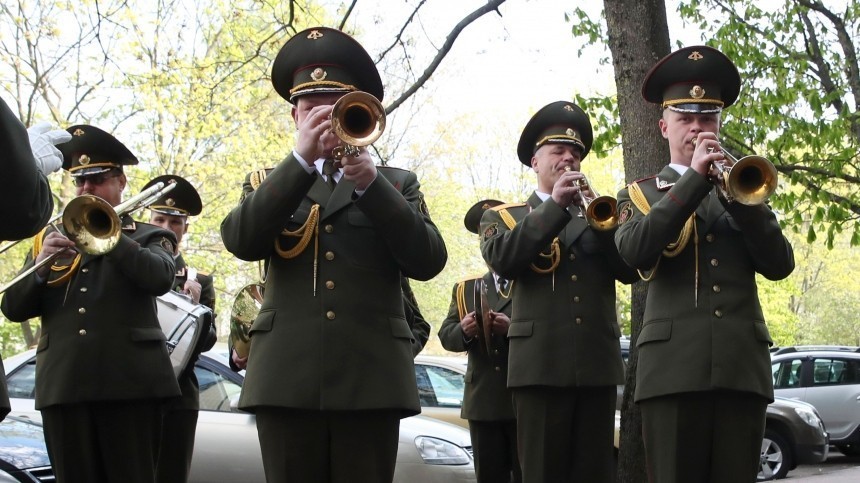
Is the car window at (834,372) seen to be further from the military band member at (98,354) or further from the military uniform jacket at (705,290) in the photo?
the military band member at (98,354)

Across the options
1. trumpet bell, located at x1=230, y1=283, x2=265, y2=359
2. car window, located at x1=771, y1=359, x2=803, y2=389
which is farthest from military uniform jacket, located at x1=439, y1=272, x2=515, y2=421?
car window, located at x1=771, y1=359, x2=803, y2=389

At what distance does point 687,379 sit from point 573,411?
1230 millimetres

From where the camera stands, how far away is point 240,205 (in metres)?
4.02

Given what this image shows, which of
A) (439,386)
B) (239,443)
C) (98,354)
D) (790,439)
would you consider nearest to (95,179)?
(98,354)

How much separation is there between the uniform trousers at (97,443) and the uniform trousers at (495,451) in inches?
88.3

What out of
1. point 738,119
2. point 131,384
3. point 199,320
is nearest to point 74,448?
point 131,384

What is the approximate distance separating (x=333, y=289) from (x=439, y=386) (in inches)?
270

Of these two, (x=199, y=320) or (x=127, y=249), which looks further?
(x=199, y=320)

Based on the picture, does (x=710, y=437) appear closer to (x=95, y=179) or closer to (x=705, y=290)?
(x=705, y=290)

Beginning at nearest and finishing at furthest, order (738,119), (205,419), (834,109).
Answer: (205,419) < (738,119) < (834,109)

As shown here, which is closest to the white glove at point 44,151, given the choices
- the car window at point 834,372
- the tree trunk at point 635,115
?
the tree trunk at point 635,115

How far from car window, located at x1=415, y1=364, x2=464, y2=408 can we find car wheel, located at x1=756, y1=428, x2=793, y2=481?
19.9ft

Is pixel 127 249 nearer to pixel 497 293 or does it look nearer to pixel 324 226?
pixel 324 226

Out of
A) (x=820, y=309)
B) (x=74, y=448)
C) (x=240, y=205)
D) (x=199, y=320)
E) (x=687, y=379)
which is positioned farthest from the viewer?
(x=820, y=309)
